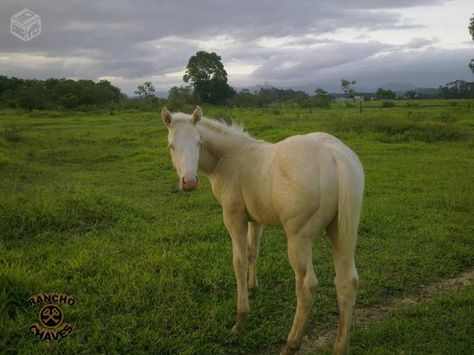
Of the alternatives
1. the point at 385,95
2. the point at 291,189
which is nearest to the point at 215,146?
the point at 291,189

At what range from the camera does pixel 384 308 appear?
4547mm

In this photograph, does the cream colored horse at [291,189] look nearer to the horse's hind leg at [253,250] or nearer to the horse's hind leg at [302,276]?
the horse's hind leg at [302,276]

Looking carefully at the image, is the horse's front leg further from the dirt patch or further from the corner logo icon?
the corner logo icon

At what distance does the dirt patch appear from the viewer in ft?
12.8

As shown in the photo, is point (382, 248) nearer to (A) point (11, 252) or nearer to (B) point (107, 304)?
(B) point (107, 304)

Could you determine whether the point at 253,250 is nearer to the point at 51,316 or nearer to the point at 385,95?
the point at 51,316

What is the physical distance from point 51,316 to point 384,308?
3528 mm

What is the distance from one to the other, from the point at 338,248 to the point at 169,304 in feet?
6.38

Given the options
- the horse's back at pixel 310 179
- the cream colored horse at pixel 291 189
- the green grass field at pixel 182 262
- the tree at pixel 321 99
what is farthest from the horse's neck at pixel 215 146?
the tree at pixel 321 99

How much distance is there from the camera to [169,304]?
4.27m

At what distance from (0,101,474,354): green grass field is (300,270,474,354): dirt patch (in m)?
0.12

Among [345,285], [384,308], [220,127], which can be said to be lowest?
[384,308]

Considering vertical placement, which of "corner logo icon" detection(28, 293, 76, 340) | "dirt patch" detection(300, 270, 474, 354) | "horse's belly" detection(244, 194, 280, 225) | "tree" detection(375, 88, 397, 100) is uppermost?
"tree" detection(375, 88, 397, 100)

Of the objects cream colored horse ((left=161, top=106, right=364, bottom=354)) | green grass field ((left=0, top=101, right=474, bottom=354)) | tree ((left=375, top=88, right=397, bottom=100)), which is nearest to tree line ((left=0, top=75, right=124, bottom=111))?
green grass field ((left=0, top=101, right=474, bottom=354))
